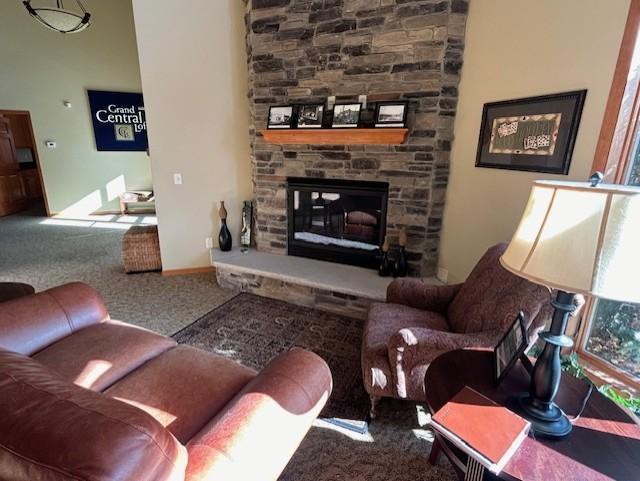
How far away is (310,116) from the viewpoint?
310cm

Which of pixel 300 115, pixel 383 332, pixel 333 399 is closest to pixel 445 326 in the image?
pixel 383 332

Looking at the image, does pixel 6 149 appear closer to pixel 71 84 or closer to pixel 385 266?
pixel 71 84

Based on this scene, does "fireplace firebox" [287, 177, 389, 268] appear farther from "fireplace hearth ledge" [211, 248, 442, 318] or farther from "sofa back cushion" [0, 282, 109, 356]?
"sofa back cushion" [0, 282, 109, 356]

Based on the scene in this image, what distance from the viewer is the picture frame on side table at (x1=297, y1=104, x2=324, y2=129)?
3066 millimetres

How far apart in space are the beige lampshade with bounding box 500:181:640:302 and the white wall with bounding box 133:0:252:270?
Answer: 332 centimetres

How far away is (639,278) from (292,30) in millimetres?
3174

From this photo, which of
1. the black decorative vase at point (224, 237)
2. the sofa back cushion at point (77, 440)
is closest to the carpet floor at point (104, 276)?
the black decorative vase at point (224, 237)

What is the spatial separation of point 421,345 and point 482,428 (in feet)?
1.97

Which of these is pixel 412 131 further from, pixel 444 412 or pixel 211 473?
pixel 211 473

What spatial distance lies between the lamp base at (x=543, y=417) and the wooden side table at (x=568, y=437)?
2 cm

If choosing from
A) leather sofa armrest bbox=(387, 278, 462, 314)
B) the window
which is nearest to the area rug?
leather sofa armrest bbox=(387, 278, 462, 314)

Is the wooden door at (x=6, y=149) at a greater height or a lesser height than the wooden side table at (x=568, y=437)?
greater

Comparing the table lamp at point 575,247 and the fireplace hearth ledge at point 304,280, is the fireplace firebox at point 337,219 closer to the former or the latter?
the fireplace hearth ledge at point 304,280

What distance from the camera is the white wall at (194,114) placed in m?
3.38
